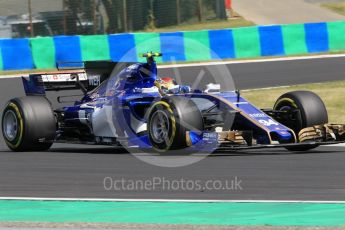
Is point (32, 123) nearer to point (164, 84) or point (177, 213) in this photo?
point (164, 84)

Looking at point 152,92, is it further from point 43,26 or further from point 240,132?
point 43,26

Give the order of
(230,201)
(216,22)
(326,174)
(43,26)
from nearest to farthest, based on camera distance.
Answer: (230,201), (326,174), (43,26), (216,22)

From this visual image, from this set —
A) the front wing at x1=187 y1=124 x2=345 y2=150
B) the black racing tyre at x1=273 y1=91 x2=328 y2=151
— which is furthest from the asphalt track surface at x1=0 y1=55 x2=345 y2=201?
the black racing tyre at x1=273 y1=91 x2=328 y2=151

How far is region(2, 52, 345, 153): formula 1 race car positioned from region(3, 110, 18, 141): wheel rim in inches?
0.6

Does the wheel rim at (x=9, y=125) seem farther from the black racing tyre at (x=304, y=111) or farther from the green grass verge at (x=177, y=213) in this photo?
the green grass verge at (x=177, y=213)

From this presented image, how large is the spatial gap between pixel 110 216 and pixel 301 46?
73.2 feet

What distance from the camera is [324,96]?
65.2ft

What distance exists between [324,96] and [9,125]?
8.15 meters

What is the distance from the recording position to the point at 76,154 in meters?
13.4

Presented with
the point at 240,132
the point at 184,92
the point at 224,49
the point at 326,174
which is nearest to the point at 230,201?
the point at 326,174

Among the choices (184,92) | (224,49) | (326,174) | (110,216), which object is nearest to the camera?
(110,216)

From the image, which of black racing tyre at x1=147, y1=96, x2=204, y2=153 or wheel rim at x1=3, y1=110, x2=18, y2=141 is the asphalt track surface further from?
black racing tyre at x1=147, y1=96, x2=204, y2=153

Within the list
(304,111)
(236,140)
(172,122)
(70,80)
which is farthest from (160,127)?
(70,80)

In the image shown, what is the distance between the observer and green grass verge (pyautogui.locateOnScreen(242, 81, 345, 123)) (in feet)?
59.1
